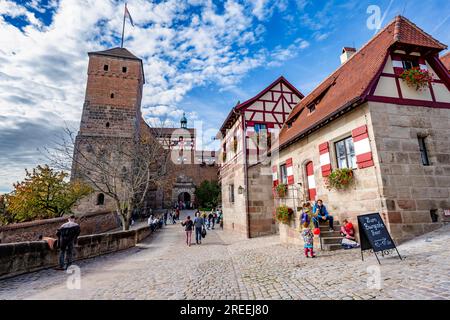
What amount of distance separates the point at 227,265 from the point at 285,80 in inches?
476

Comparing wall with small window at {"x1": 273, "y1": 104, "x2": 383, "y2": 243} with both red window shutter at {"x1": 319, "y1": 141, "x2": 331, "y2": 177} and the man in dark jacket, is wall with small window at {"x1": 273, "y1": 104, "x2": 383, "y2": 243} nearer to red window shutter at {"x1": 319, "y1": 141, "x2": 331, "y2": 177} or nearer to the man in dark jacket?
red window shutter at {"x1": 319, "y1": 141, "x2": 331, "y2": 177}

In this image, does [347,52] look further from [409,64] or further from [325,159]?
[325,159]

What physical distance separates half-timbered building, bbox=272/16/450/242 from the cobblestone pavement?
0.94 metres

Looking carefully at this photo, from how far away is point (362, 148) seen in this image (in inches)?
261

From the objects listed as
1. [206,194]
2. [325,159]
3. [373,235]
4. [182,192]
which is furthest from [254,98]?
[182,192]

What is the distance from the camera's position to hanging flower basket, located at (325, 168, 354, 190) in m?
6.94

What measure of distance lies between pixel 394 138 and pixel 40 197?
21.5 m

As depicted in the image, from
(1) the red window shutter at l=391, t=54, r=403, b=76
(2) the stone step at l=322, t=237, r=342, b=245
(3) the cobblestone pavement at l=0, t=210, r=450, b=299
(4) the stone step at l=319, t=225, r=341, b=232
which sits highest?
(1) the red window shutter at l=391, t=54, r=403, b=76

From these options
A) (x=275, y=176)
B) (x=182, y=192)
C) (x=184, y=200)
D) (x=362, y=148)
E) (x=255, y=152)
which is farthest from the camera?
(x=184, y=200)

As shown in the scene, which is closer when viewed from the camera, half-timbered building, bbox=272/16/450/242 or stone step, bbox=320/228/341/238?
half-timbered building, bbox=272/16/450/242

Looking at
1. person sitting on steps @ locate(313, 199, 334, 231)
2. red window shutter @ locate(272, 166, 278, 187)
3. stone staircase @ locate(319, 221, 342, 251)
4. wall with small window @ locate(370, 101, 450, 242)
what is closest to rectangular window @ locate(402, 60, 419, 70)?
wall with small window @ locate(370, 101, 450, 242)

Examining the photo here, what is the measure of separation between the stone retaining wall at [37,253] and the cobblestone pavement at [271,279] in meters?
0.22

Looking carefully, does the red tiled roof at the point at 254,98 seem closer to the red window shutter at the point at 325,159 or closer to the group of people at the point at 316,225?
the red window shutter at the point at 325,159
